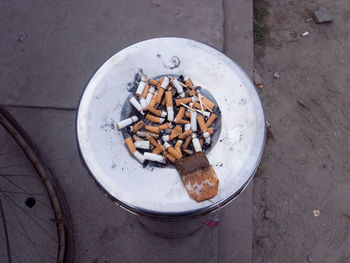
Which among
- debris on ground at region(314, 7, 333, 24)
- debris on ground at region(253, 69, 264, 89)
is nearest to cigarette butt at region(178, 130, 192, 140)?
debris on ground at region(253, 69, 264, 89)

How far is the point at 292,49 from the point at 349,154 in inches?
47.7

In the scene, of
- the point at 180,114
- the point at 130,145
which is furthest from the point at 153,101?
the point at 130,145

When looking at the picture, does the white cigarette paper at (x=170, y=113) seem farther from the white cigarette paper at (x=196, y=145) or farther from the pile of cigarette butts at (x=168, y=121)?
the white cigarette paper at (x=196, y=145)

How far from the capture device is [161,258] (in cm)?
202

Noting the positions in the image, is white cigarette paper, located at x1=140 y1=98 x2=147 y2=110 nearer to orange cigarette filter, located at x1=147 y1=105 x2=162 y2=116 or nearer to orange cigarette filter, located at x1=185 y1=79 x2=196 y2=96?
orange cigarette filter, located at x1=147 y1=105 x2=162 y2=116

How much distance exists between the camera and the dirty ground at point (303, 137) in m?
2.33

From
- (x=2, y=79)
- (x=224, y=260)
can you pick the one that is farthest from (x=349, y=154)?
(x=2, y=79)

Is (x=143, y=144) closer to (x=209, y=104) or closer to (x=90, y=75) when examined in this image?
(x=209, y=104)

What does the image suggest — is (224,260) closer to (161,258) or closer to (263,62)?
(161,258)

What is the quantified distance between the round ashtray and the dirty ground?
1.32 m

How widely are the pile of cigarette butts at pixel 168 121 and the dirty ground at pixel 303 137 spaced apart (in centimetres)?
138

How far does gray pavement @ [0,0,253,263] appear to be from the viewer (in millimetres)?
2059

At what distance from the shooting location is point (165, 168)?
3.95 ft

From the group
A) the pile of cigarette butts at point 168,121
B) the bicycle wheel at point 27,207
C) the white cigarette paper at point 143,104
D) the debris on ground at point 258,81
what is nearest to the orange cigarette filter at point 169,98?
the pile of cigarette butts at point 168,121
